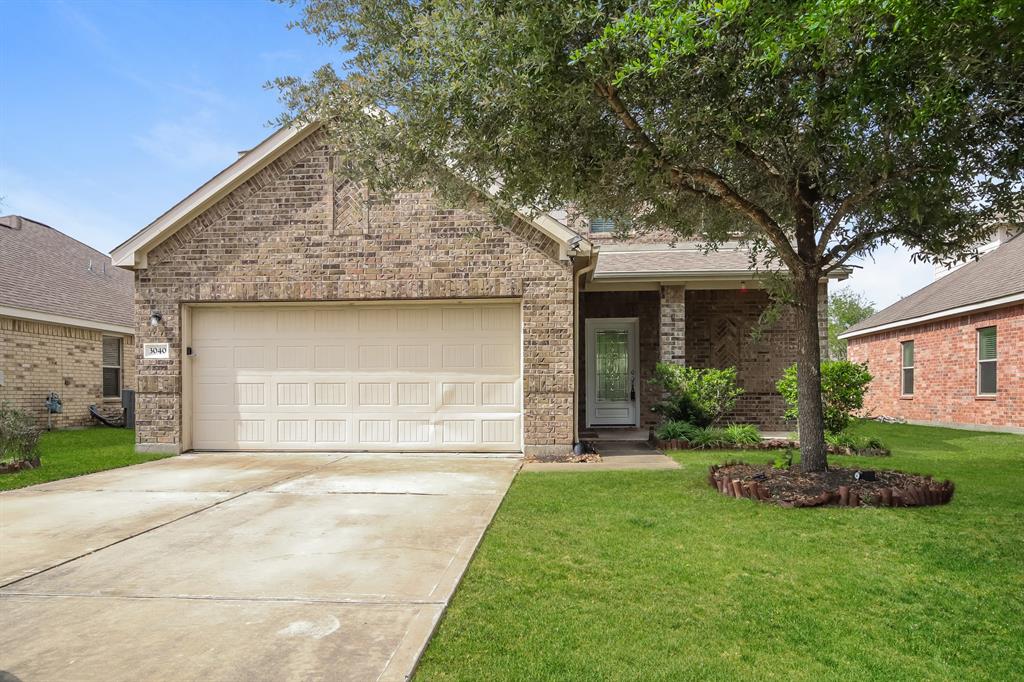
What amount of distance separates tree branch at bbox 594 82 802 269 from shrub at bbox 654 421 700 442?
4745 millimetres

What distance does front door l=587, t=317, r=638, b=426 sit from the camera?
48.7 ft

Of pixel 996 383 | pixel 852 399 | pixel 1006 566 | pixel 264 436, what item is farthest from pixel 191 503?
pixel 996 383

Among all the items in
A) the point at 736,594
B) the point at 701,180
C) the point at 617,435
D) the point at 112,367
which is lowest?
the point at 617,435

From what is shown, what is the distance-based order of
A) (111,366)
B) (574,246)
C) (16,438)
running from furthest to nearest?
1. (111,366)
2. (574,246)
3. (16,438)

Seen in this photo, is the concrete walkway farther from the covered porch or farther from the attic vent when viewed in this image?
the attic vent

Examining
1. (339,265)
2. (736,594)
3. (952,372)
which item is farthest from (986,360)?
(736,594)

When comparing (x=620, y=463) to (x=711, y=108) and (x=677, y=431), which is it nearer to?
(x=677, y=431)

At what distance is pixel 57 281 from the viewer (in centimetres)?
1758

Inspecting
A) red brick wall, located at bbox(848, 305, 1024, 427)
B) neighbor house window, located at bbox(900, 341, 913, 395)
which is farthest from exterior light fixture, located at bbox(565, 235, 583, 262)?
neighbor house window, located at bbox(900, 341, 913, 395)

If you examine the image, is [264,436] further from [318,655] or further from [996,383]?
[996,383]

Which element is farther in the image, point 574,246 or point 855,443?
point 855,443

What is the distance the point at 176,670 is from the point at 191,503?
4.29m

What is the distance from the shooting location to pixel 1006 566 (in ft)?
15.5

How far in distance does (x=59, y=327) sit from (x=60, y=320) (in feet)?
1.66
